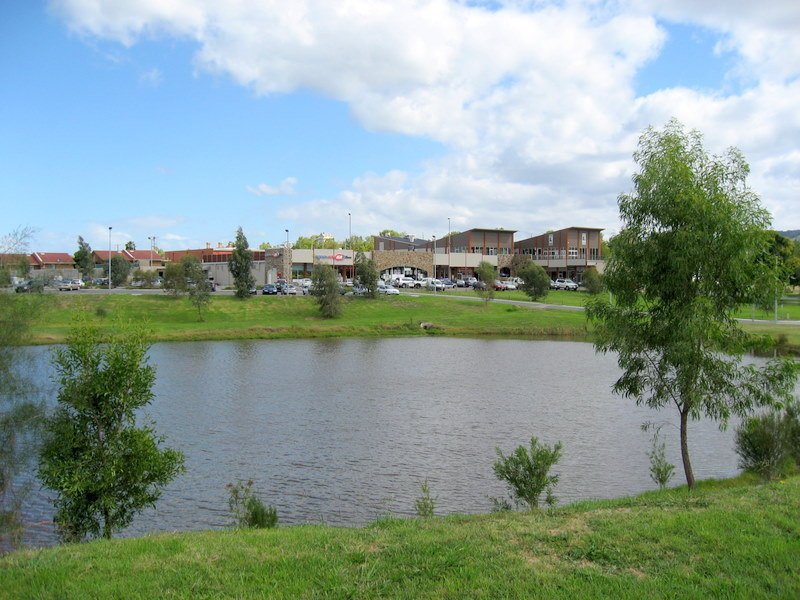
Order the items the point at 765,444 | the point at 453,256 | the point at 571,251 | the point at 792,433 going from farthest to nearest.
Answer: the point at 571,251, the point at 453,256, the point at 792,433, the point at 765,444

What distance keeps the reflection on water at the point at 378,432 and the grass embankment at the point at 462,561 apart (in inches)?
296

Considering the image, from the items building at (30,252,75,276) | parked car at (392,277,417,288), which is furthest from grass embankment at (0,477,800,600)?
building at (30,252,75,276)

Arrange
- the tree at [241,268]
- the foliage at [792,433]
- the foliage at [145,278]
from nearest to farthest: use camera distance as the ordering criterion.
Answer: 1. the foliage at [792,433]
2. the tree at [241,268]
3. the foliage at [145,278]

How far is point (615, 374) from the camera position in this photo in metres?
45.4

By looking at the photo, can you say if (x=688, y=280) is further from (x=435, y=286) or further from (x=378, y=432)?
(x=435, y=286)

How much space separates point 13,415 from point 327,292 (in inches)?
2269

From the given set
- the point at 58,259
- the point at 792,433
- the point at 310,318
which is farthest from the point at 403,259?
the point at 792,433

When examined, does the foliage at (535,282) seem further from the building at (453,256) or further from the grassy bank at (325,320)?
the building at (453,256)

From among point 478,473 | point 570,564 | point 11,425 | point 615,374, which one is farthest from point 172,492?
point 615,374

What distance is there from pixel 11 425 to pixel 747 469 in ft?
66.9

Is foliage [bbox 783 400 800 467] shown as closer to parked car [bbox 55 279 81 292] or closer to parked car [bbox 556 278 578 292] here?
parked car [bbox 55 279 81 292]

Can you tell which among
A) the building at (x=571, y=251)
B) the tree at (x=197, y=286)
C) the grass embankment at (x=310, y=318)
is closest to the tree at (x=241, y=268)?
the grass embankment at (x=310, y=318)

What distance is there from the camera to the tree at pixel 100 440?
13.7 m

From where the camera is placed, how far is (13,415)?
16.8 m
